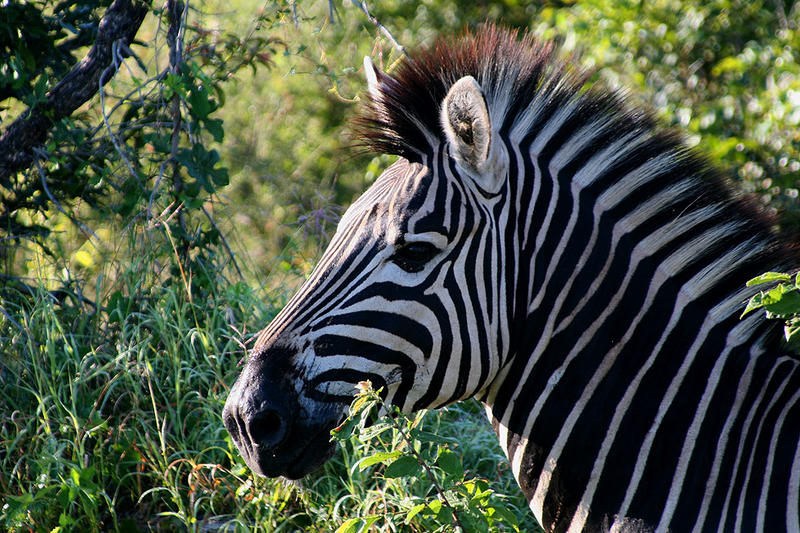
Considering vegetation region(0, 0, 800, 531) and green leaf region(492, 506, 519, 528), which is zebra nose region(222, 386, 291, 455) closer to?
vegetation region(0, 0, 800, 531)

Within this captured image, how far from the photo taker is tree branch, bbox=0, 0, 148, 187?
4.32 meters

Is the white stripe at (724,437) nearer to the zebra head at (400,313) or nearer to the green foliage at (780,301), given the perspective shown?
the green foliage at (780,301)

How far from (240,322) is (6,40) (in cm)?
204

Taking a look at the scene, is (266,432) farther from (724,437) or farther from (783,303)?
(783,303)

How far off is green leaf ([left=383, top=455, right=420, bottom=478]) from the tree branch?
2.95 meters

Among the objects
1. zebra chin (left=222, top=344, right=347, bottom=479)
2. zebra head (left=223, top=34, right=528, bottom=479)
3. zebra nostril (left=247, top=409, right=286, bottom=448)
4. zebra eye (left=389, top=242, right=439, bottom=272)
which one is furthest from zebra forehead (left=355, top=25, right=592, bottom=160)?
zebra nostril (left=247, top=409, right=286, bottom=448)

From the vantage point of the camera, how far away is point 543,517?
95.6 inches

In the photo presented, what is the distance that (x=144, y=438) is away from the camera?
12.3ft

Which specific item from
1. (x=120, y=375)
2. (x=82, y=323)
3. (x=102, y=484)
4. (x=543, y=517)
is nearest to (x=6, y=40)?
(x=82, y=323)

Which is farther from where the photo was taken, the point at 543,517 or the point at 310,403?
the point at 543,517

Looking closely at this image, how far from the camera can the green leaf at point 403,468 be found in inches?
96.4

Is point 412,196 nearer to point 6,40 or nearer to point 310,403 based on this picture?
point 310,403

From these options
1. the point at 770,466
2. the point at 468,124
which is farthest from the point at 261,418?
the point at 770,466

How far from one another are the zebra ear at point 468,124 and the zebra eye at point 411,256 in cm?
30
